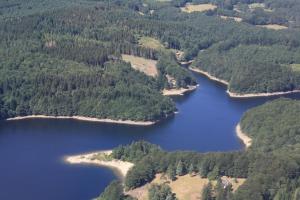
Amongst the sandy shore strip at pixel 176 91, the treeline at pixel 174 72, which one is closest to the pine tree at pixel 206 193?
the sandy shore strip at pixel 176 91

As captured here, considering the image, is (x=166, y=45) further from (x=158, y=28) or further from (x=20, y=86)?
(x=20, y=86)

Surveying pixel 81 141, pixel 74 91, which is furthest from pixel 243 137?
pixel 74 91

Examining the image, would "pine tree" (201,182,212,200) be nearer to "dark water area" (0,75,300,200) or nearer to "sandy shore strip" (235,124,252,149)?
"dark water area" (0,75,300,200)

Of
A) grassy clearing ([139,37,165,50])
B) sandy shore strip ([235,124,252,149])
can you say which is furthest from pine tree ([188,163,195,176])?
grassy clearing ([139,37,165,50])

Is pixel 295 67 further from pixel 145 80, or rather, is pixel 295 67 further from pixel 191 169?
pixel 191 169

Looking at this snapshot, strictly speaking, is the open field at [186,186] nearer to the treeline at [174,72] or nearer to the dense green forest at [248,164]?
the dense green forest at [248,164]

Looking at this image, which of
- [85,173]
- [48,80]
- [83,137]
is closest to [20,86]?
[48,80]
